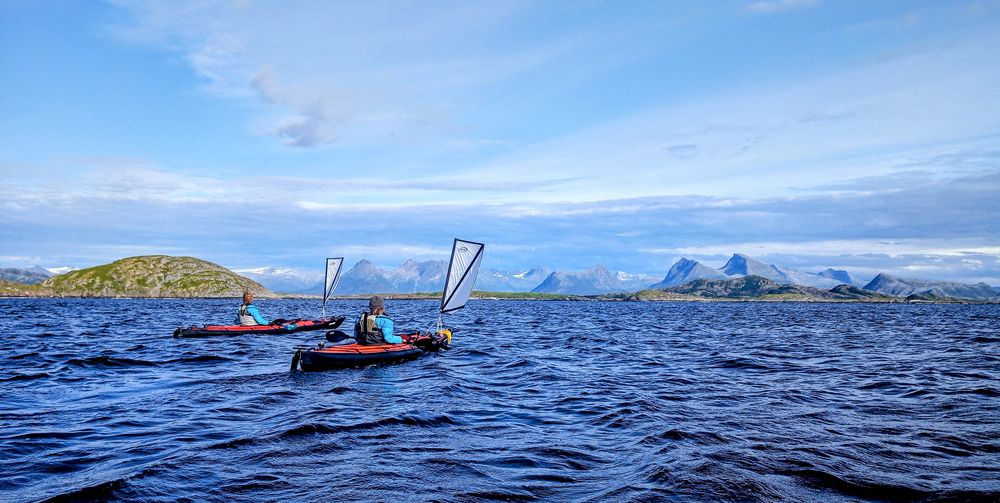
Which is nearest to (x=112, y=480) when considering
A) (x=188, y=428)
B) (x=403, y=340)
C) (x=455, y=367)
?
(x=188, y=428)

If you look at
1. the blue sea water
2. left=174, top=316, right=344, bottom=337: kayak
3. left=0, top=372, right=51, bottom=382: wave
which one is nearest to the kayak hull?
the blue sea water

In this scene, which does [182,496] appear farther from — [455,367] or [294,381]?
[455,367]

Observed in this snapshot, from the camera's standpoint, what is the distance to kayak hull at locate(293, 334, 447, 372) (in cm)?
2633

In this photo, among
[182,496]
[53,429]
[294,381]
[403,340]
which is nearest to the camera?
[182,496]

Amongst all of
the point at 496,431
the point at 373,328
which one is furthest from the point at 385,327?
the point at 496,431

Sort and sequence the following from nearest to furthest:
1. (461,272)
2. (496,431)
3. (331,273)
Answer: (496,431), (461,272), (331,273)

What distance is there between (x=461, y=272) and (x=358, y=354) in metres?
9.72

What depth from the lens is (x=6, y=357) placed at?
3050 centimetres

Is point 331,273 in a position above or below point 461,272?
above

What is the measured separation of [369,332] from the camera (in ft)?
96.6

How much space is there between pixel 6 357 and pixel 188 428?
21949 mm

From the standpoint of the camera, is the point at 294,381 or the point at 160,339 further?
the point at 160,339

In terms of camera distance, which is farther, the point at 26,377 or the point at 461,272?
the point at 461,272

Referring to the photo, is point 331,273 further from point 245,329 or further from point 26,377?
point 26,377
